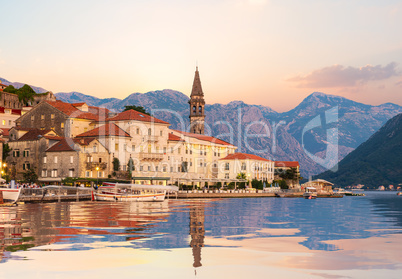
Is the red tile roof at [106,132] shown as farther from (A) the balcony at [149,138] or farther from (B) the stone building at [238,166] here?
(B) the stone building at [238,166]

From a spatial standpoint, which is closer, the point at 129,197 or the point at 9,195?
the point at 9,195

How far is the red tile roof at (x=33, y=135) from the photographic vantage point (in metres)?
115

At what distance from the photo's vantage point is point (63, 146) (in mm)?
112000

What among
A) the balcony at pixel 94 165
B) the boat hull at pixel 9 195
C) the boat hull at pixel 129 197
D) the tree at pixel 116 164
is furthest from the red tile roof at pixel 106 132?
the boat hull at pixel 9 195

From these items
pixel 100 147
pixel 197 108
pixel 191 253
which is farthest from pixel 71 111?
pixel 191 253

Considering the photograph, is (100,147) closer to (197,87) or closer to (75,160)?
(75,160)

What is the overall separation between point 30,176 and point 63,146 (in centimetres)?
910

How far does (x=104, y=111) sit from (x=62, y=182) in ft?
115

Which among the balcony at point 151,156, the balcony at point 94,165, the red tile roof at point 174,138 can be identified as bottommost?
the balcony at point 94,165

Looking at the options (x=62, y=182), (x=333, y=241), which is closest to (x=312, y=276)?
(x=333, y=241)

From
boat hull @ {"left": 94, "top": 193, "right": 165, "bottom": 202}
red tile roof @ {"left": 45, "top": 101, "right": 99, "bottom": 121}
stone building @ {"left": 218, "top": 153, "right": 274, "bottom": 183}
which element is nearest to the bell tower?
stone building @ {"left": 218, "top": 153, "right": 274, "bottom": 183}

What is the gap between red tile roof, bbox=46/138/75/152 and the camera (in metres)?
111

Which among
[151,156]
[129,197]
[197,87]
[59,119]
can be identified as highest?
[197,87]

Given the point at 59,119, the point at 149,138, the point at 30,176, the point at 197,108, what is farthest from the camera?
the point at 197,108
